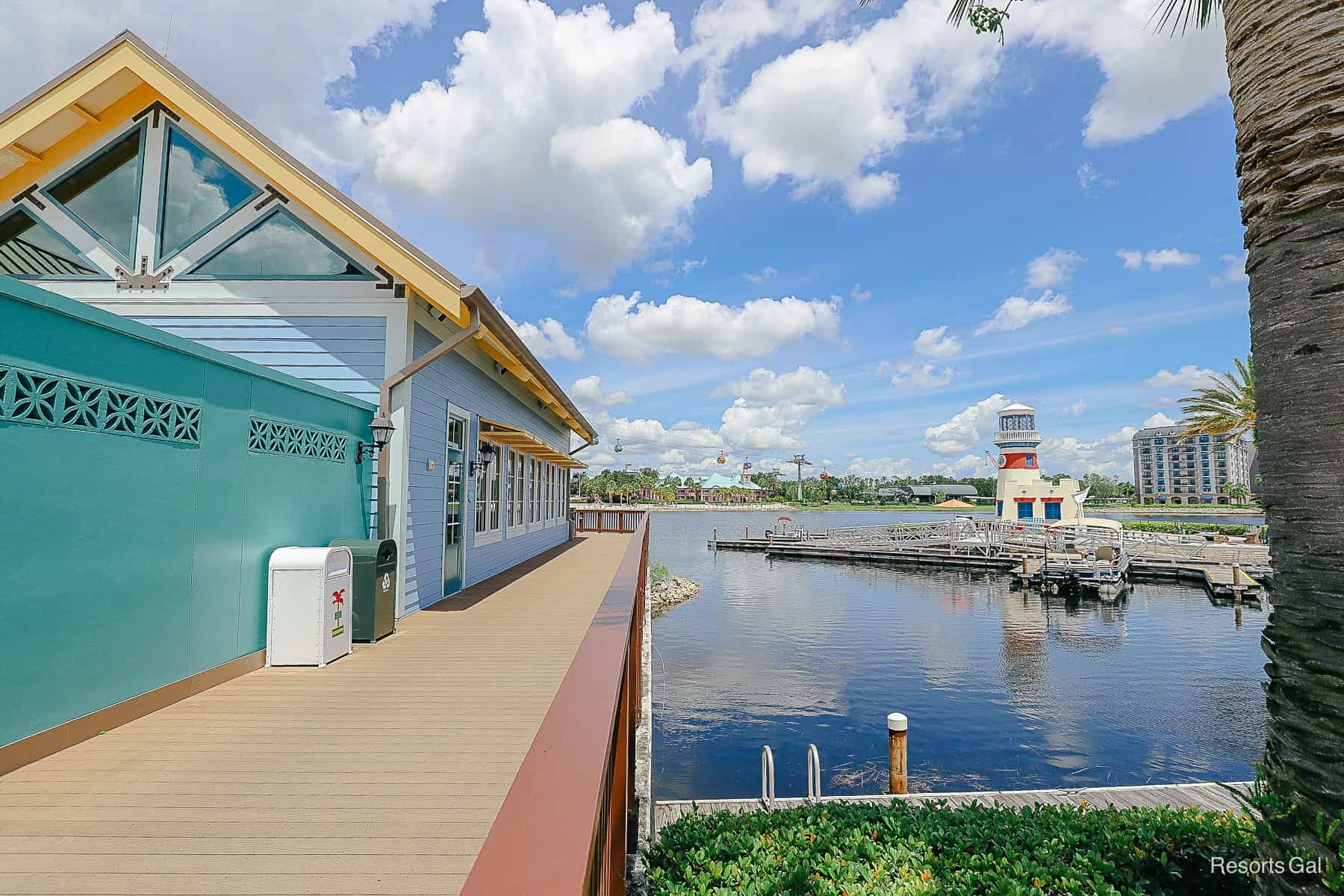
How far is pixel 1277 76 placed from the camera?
8.07 feet

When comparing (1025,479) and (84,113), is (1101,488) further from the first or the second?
(84,113)

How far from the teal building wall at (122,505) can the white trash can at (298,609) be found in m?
0.10

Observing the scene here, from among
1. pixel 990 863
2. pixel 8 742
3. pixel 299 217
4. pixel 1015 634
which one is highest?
pixel 299 217

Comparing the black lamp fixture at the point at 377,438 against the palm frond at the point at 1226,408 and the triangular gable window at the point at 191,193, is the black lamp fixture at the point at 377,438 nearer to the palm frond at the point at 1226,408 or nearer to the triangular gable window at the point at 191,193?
the triangular gable window at the point at 191,193

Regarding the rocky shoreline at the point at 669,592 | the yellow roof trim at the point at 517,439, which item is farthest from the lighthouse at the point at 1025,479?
the yellow roof trim at the point at 517,439

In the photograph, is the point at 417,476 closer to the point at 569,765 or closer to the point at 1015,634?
the point at 569,765

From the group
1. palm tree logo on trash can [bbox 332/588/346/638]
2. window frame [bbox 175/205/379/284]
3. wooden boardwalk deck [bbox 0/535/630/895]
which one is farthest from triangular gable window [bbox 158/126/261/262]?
wooden boardwalk deck [bbox 0/535/630/895]

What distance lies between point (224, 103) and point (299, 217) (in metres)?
1.13

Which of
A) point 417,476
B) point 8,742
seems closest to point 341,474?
point 417,476

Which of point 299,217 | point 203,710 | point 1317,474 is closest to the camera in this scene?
point 1317,474

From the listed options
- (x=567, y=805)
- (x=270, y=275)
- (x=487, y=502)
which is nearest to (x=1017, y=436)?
(x=487, y=502)

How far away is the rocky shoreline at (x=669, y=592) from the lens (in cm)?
2391

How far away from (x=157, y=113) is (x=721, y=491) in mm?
128757

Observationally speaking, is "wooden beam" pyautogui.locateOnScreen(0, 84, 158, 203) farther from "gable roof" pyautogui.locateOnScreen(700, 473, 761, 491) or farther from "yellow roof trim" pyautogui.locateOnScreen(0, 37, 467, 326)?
"gable roof" pyautogui.locateOnScreen(700, 473, 761, 491)
